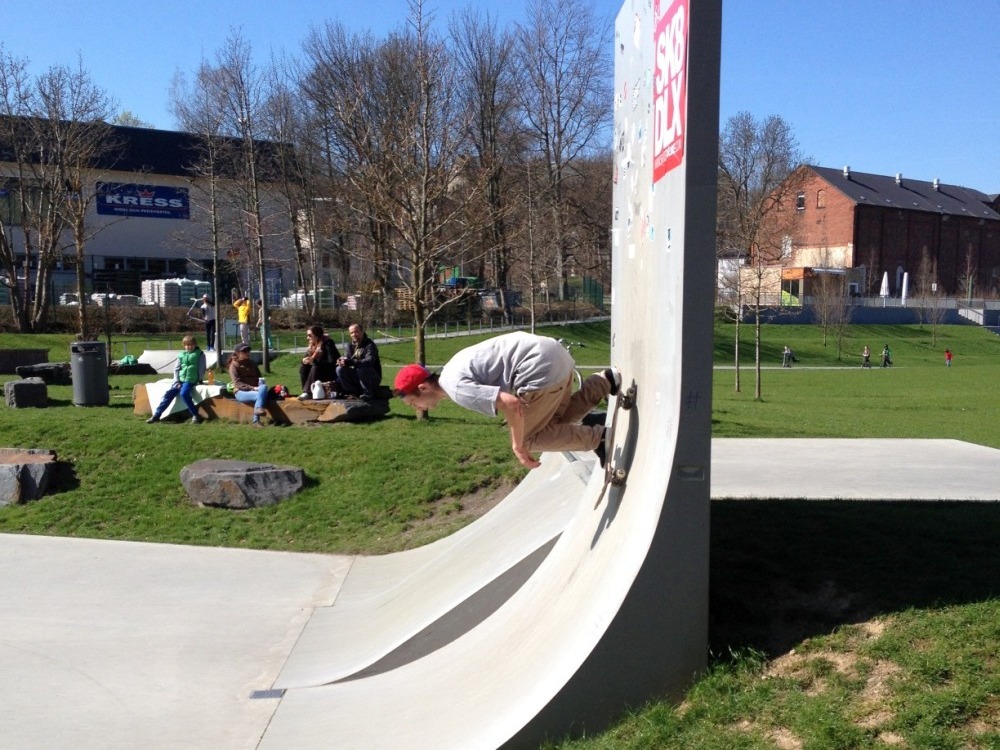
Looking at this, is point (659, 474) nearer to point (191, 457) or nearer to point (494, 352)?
point (494, 352)

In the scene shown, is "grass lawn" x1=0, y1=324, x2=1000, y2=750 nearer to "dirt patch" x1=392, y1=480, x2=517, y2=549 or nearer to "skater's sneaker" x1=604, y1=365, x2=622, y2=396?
"dirt patch" x1=392, y1=480, x2=517, y2=549

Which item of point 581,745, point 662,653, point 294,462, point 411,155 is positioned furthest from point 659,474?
point 411,155

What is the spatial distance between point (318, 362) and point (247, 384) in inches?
45.8

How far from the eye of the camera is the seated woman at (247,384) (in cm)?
1400

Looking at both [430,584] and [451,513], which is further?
[451,513]

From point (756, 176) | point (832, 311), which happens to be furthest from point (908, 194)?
point (756, 176)

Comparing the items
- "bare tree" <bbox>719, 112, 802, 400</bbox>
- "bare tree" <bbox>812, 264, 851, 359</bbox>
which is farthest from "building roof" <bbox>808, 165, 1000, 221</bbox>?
"bare tree" <bbox>719, 112, 802, 400</bbox>

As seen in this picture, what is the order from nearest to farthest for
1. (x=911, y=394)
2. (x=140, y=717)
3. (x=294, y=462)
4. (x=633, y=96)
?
(x=140, y=717) < (x=633, y=96) < (x=294, y=462) < (x=911, y=394)

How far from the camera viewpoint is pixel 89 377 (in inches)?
636

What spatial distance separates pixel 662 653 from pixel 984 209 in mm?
109231

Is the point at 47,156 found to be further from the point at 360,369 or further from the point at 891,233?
the point at 891,233

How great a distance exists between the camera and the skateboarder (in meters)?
5.83

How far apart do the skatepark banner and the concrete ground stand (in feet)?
146

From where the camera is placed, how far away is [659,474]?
4777 mm
